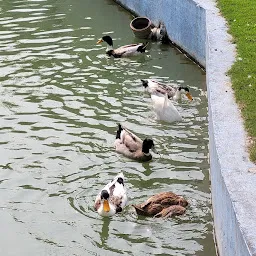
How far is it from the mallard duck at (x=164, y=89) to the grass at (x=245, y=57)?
48.4 inches

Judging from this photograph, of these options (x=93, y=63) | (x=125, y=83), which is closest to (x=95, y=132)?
(x=125, y=83)

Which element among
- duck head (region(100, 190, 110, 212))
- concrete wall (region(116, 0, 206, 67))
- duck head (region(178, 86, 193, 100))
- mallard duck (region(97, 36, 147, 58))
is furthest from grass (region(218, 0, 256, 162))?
duck head (region(100, 190, 110, 212))

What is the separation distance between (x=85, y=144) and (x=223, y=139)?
355cm

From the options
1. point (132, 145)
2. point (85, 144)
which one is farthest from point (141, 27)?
point (132, 145)

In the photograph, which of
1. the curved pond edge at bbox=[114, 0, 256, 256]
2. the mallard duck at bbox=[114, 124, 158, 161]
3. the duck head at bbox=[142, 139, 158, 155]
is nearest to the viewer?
the curved pond edge at bbox=[114, 0, 256, 256]

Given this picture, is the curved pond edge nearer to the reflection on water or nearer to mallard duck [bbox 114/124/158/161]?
the reflection on water

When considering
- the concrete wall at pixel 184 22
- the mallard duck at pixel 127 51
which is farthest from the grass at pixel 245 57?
the mallard duck at pixel 127 51

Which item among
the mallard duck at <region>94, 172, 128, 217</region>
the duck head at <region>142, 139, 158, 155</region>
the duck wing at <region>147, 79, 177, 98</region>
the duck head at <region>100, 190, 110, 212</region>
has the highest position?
the duck head at <region>100, 190, 110, 212</region>

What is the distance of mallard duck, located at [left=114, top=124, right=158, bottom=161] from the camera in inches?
452

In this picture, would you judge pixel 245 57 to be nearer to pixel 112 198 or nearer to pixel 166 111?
pixel 166 111

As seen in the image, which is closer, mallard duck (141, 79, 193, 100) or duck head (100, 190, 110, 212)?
duck head (100, 190, 110, 212)

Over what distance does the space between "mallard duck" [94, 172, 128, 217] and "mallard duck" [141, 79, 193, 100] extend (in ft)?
11.7

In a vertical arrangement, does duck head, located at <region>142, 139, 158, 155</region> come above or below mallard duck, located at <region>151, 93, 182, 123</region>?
above

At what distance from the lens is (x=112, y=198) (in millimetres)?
Result: 10125
